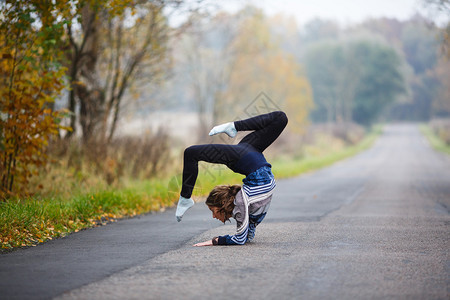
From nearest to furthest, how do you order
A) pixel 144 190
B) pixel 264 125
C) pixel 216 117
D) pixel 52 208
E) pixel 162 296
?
pixel 162 296
pixel 264 125
pixel 52 208
pixel 144 190
pixel 216 117

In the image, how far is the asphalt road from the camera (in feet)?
15.8

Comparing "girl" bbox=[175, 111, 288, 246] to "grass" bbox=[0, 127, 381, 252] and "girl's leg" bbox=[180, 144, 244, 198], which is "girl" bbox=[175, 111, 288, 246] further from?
"grass" bbox=[0, 127, 381, 252]

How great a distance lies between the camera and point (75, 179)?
13289mm

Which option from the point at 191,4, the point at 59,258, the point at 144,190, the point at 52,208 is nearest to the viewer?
the point at 59,258

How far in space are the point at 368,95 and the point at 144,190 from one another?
7077cm

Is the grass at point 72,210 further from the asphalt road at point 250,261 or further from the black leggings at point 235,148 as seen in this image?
the black leggings at point 235,148

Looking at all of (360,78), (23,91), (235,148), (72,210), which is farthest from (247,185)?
(360,78)

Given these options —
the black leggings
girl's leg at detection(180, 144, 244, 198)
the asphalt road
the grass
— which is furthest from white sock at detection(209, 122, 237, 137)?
the grass

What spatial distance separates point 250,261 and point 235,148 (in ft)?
5.06

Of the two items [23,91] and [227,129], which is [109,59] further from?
[227,129]

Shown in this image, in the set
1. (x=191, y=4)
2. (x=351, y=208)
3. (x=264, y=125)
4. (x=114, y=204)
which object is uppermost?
(x=191, y=4)

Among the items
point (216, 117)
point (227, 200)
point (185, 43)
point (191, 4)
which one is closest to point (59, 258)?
point (227, 200)

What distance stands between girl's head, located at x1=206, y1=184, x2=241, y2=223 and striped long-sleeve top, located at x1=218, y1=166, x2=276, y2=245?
0.22 ft

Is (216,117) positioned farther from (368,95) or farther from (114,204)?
(368,95)
